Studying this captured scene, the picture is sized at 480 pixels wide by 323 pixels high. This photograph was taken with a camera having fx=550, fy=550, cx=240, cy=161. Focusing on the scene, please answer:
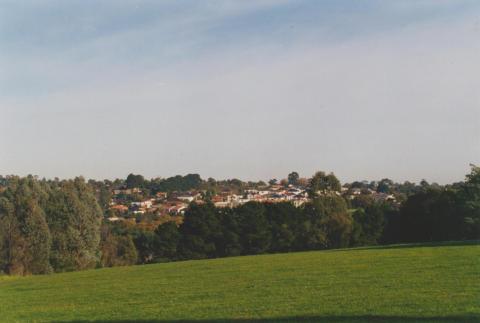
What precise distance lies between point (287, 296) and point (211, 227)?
5438cm

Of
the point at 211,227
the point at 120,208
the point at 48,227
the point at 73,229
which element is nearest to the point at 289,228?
the point at 211,227

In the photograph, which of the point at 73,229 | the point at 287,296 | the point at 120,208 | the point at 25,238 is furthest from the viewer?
the point at 120,208

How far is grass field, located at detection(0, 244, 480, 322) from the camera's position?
1577cm

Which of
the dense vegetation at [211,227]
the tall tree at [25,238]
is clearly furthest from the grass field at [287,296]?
the dense vegetation at [211,227]

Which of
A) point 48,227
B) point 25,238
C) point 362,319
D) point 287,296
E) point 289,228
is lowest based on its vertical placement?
point 289,228

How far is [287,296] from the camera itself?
2011 centimetres

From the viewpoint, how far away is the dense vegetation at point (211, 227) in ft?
186

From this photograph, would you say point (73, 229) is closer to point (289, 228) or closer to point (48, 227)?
point (48, 227)

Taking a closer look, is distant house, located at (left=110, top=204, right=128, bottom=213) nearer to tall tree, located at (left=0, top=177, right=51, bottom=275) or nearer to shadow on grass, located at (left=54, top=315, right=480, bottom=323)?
tall tree, located at (left=0, top=177, right=51, bottom=275)

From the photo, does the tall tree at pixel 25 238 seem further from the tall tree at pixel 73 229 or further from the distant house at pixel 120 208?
the distant house at pixel 120 208

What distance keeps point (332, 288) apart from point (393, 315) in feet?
23.3

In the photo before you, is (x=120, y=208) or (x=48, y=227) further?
(x=120, y=208)

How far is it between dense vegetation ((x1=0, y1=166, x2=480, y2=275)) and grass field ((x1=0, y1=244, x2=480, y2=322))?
26.1 m

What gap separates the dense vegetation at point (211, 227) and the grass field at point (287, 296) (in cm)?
2609
